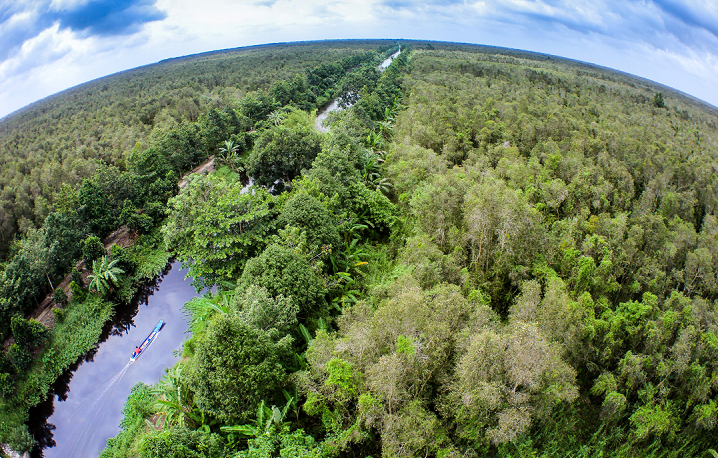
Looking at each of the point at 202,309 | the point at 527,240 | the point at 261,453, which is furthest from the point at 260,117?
the point at 261,453

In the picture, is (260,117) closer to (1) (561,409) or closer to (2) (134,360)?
(2) (134,360)

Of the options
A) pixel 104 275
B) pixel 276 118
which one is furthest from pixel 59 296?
pixel 276 118

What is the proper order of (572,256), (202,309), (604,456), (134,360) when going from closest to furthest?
(604,456), (572,256), (202,309), (134,360)

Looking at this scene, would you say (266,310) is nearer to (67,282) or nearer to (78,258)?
(67,282)

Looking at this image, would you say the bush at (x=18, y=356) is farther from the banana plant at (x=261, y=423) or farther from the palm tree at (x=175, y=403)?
the banana plant at (x=261, y=423)

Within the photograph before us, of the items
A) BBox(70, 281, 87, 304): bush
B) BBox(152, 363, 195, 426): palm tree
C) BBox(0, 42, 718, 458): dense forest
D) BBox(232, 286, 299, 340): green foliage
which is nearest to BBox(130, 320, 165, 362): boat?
BBox(0, 42, 718, 458): dense forest

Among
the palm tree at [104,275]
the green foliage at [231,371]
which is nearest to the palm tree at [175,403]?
the green foliage at [231,371]
